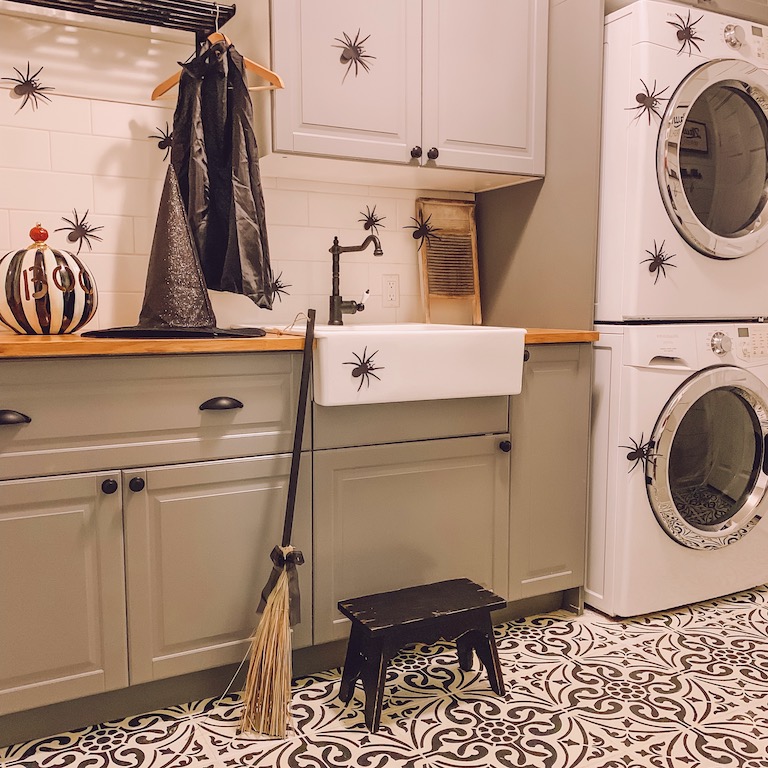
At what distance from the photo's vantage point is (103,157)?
2.17 m

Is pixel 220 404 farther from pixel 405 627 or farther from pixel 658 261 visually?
pixel 658 261

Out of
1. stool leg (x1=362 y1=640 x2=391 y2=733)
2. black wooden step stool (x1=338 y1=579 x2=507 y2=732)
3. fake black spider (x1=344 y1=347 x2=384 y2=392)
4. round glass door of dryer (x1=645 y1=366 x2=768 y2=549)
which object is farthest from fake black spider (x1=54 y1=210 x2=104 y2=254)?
round glass door of dryer (x1=645 y1=366 x2=768 y2=549)

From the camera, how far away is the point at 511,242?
2.63m

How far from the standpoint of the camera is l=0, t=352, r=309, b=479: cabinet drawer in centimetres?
159

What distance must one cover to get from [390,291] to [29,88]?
Answer: 1.26 meters

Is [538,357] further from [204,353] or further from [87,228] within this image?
[87,228]

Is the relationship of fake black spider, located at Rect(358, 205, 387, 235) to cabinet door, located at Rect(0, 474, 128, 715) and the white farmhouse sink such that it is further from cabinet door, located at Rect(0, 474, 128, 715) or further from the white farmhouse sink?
cabinet door, located at Rect(0, 474, 128, 715)

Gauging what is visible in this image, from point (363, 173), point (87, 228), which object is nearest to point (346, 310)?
point (363, 173)

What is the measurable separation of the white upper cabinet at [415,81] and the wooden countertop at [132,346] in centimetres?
59

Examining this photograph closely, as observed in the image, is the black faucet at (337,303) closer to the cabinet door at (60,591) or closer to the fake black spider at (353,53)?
the fake black spider at (353,53)

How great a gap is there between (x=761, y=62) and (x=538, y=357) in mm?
1197

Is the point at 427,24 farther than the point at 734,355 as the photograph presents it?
No

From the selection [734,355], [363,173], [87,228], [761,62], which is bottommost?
[734,355]

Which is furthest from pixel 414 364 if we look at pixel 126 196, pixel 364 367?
pixel 126 196
